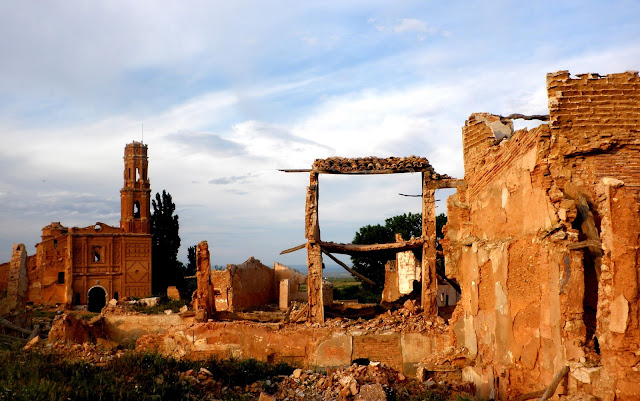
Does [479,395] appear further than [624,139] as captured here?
Yes

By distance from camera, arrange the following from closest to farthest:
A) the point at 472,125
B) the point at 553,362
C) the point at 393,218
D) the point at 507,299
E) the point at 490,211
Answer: the point at 553,362, the point at 507,299, the point at 490,211, the point at 472,125, the point at 393,218

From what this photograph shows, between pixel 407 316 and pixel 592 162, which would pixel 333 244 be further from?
pixel 592 162

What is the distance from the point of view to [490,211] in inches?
353

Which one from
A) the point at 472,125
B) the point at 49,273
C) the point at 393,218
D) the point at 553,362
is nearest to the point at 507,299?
the point at 553,362

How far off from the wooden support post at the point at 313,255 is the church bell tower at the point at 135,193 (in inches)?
1212

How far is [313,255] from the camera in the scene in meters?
17.2

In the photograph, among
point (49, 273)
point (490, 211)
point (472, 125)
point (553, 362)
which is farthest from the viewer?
point (49, 273)

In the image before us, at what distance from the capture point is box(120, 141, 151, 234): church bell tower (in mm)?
45400

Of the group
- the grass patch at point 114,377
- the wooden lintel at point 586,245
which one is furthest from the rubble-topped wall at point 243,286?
the wooden lintel at point 586,245

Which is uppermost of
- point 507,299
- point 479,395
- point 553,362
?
point 507,299

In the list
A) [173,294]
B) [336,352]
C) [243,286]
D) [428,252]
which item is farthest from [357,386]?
[173,294]

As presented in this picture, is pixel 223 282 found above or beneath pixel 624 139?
beneath

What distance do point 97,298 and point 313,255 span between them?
30.8m

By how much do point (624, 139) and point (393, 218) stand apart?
38.1m
